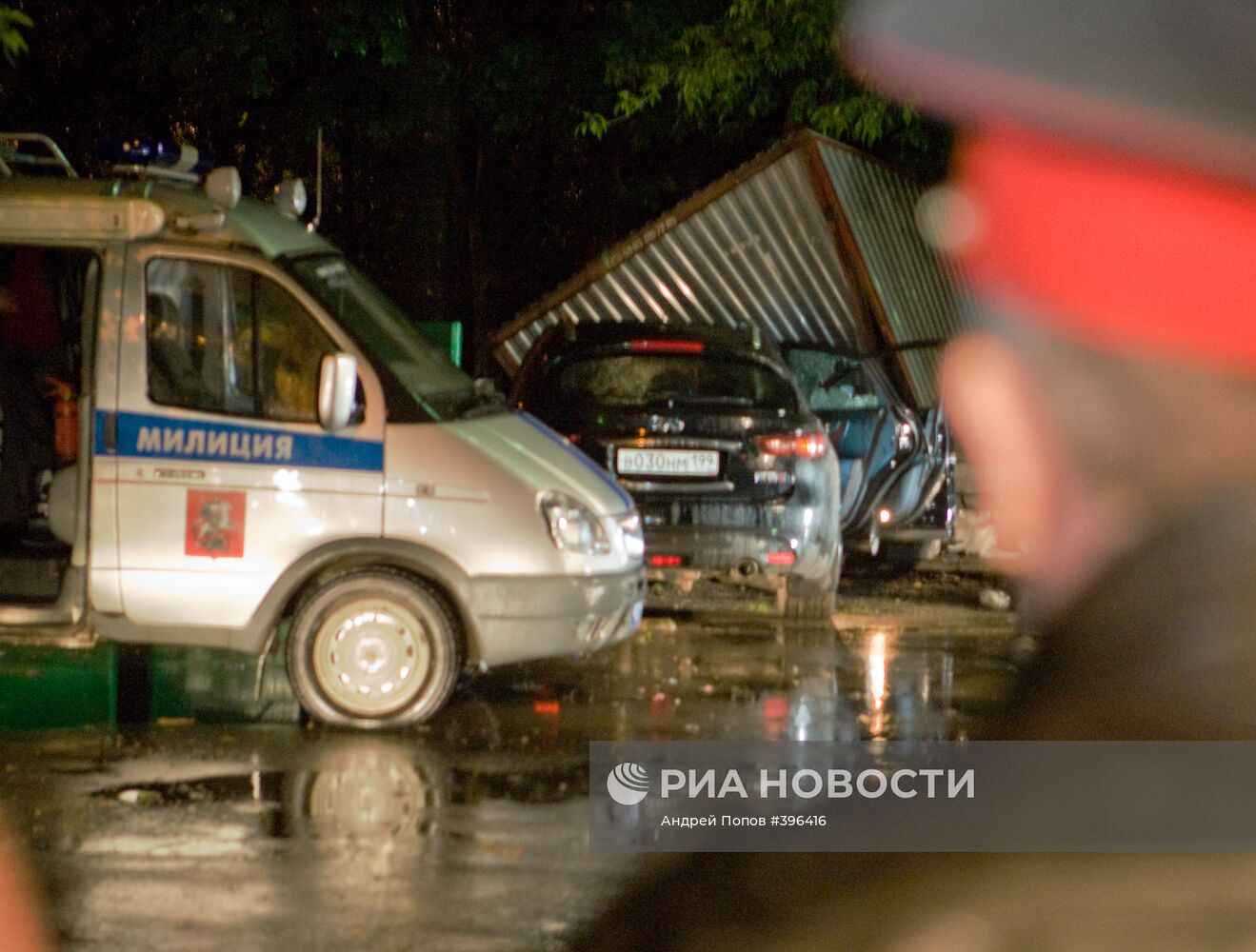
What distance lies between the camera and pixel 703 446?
10.7 m

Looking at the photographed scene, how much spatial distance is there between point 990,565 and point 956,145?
45.9 ft

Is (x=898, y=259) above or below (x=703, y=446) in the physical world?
above

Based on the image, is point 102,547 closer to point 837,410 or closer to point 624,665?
point 624,665

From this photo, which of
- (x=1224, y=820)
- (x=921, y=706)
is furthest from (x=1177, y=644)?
(x=921, y=706)

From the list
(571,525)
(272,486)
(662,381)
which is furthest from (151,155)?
(662,381)

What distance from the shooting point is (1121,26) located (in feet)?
3.70

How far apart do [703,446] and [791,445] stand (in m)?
0.53

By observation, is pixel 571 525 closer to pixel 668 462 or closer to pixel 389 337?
pixel 389 337

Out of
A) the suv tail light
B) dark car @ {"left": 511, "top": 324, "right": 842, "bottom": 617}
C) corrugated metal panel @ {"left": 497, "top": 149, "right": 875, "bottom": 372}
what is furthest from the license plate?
corrugated metal panel @ {"left": 497, "top": 149, "right": 875, "bottom": 372}

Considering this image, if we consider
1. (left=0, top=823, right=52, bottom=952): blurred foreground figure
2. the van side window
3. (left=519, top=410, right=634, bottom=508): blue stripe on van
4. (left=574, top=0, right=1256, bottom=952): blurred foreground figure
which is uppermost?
the van side window

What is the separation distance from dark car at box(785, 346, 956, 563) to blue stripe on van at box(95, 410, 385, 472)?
5.76m

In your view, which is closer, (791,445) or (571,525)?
(571,525)

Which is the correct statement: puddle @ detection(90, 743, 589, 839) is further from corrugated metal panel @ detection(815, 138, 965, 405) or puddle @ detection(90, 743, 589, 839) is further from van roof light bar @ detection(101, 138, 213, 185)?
corrugated metal panel @ detection(815, 138, 965, 405)

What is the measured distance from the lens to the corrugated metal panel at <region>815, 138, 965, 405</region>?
16.2 meters
